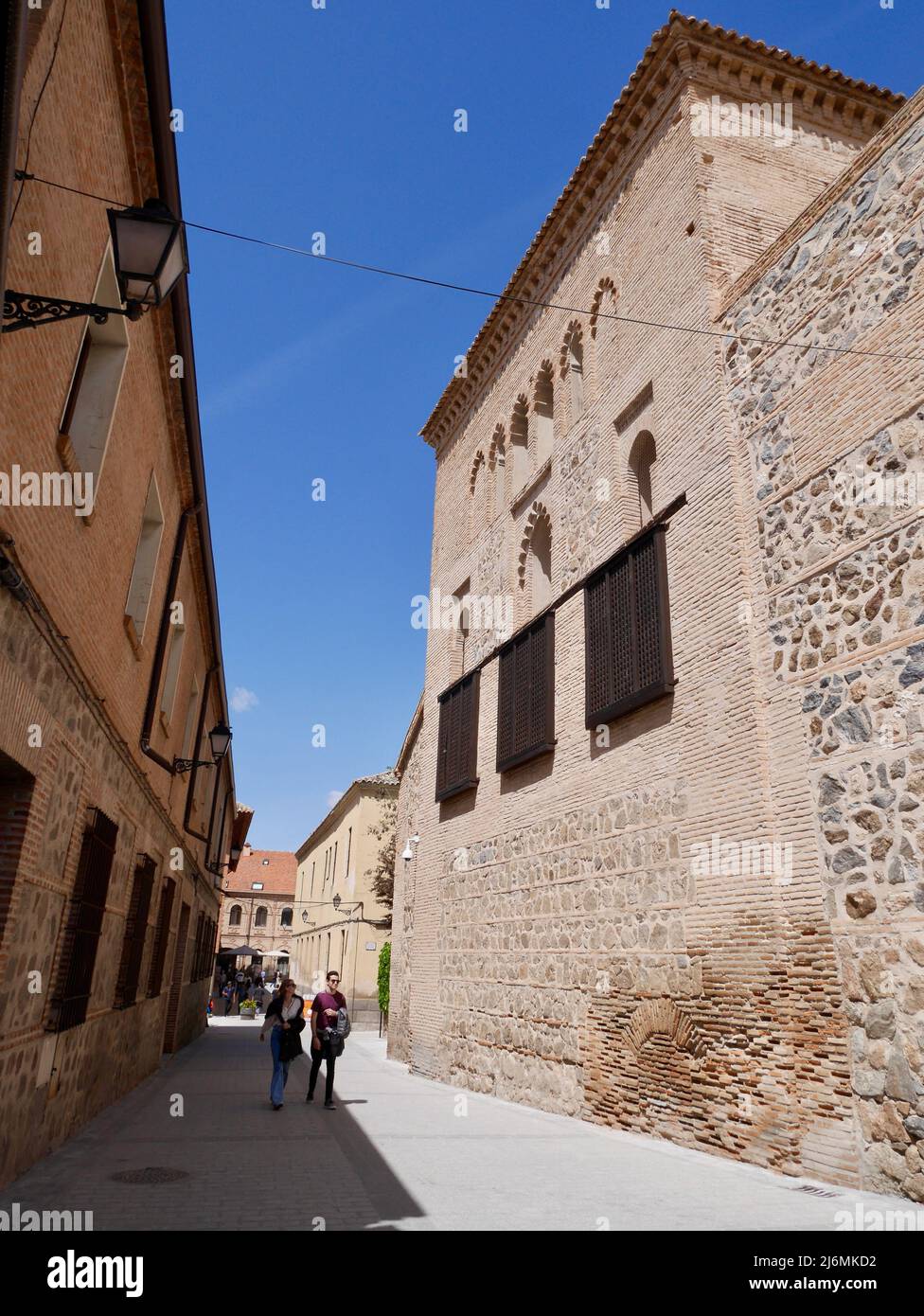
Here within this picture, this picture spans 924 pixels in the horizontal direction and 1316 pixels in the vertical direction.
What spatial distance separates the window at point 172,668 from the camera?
35.9ft

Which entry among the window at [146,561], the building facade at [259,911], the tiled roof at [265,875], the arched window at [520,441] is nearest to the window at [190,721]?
the window at [146,561]

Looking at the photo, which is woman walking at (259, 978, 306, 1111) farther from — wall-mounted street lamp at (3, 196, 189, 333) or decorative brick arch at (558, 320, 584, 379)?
decorative brick arch at (558, 320, 584, 379)

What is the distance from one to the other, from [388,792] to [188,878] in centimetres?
1676

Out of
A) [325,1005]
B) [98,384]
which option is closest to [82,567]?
[98,384]

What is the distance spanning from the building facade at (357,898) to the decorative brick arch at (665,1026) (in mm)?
20078

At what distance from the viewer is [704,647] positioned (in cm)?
812

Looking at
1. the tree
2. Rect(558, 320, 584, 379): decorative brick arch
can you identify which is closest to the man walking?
Rect(558, 320, 584, 379): decorative brick arch

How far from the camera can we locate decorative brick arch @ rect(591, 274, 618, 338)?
11.5 metres

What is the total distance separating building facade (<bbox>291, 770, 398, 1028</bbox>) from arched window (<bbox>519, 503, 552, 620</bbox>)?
59.8 feet

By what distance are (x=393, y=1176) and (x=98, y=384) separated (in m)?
5.92

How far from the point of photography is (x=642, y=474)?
10859 mm

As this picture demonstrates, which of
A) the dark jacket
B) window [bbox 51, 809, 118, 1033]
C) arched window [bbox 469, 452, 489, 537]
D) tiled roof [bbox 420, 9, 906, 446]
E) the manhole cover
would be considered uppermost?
→ tiled roof [bbox 420, 9, 906, 446]

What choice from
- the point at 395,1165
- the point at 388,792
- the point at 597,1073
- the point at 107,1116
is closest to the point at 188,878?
the point at 107,1116
